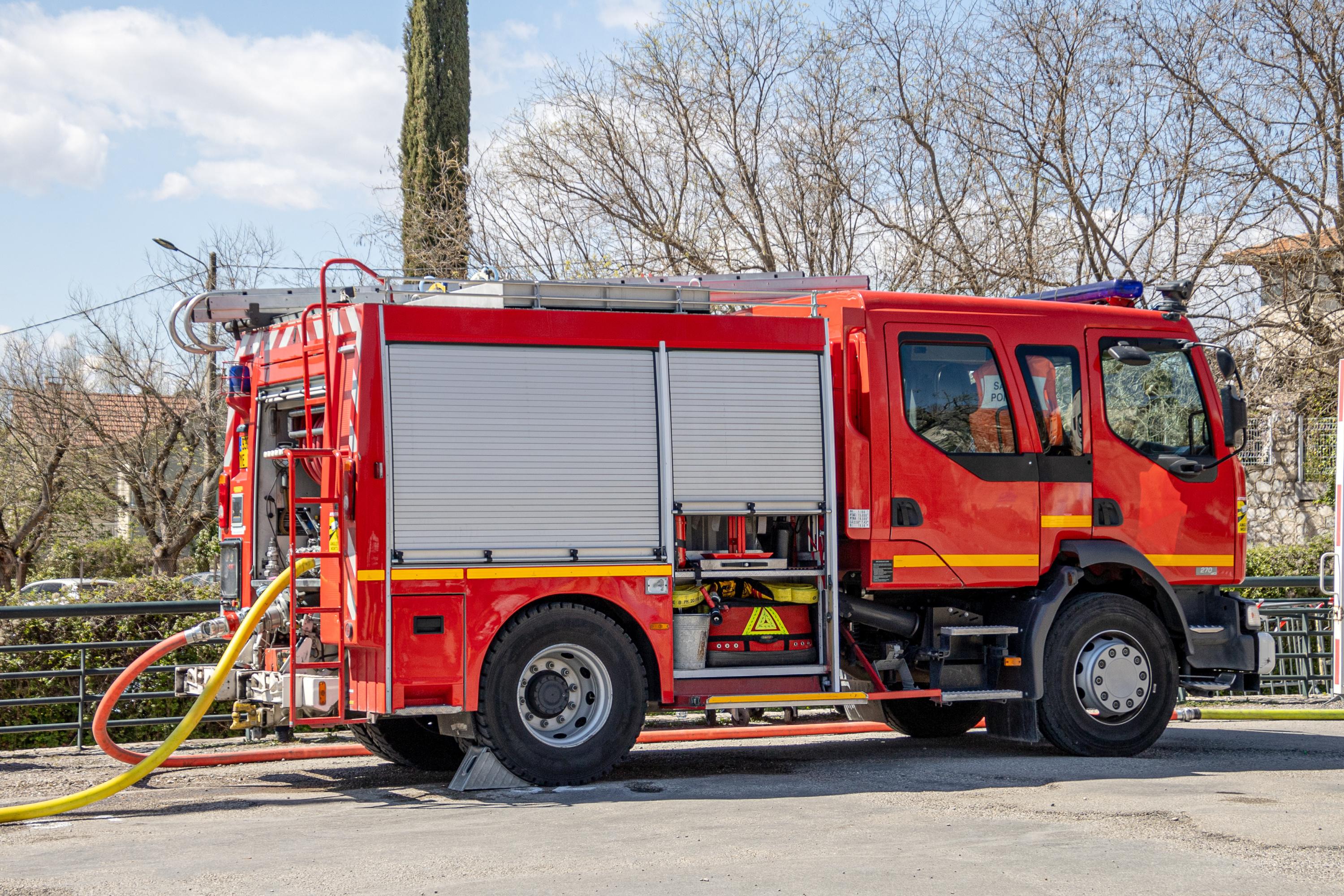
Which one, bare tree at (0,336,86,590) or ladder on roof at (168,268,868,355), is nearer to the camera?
ladder on roof at (168,268,868,355)

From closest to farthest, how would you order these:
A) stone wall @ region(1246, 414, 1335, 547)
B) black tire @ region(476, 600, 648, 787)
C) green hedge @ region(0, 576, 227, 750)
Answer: black tire @ region(476, 600, 648, 787) → green hedge @ region(0, 576, 227, 750) → stone wall @ region(1246, 414, 1335, 547)

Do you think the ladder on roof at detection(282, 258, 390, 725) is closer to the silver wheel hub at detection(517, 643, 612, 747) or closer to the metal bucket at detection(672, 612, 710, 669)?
the silver wheel hub at detection(517, 643, 612, 747)

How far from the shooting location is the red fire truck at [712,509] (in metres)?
8.35

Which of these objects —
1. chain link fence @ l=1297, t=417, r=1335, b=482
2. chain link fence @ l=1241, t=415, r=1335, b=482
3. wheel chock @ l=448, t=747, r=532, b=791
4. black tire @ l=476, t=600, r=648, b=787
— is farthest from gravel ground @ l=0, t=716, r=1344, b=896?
chain link fence @ l=1297, t=417, r=1335, b=482

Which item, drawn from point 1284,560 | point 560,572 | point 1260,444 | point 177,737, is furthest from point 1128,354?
point 1260,444

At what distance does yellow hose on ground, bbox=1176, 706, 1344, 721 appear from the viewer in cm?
1296

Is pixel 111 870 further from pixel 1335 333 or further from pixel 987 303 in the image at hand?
pixel 1335 333

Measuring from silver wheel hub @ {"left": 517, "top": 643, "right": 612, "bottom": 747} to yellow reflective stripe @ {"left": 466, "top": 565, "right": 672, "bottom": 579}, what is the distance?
420 mm

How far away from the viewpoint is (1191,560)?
34.1 ft

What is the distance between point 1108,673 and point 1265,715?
3.89 metres

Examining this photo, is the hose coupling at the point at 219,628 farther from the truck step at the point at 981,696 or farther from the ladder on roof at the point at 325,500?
the truck step at the point at 981,696

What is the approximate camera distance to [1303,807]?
789 centimetres

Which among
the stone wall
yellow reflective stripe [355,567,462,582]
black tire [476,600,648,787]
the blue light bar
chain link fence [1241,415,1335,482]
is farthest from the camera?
the stone wall

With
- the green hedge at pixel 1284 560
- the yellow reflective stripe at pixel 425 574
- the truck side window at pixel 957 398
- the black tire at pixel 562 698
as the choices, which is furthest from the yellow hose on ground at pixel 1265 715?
the yellow reflective stripe at pixel 425 574
